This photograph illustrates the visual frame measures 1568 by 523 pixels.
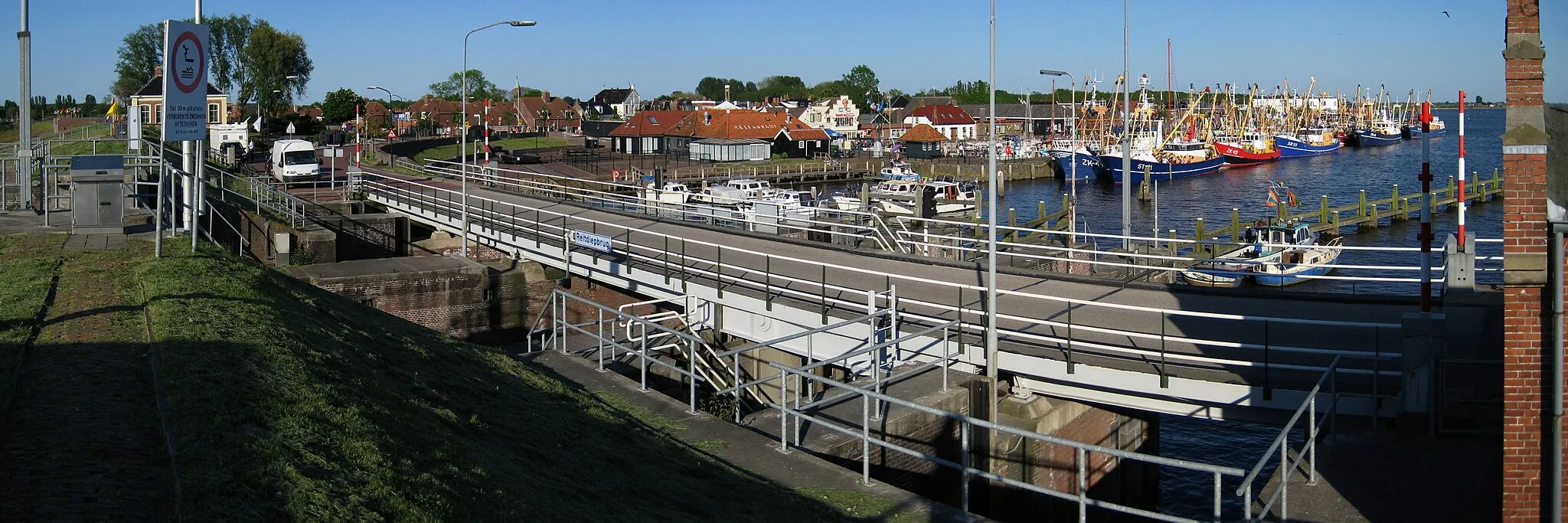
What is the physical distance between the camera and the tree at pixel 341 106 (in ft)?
333

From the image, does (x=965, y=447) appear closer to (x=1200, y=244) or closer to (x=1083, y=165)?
(x=1200, y=244)

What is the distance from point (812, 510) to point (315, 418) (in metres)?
4.48

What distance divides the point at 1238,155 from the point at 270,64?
8244 cm

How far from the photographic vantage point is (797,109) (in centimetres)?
15625

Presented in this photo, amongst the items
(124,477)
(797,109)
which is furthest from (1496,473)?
(797,109)

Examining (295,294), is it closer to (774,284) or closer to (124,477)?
(774,284)

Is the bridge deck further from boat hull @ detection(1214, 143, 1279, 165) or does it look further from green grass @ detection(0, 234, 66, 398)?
boat hull @ detection(1214, 143, 1279, 165)

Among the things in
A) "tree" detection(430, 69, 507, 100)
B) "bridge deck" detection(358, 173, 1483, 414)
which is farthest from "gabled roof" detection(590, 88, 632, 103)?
"bridge deck" detection(358, 173, 1483, 414)

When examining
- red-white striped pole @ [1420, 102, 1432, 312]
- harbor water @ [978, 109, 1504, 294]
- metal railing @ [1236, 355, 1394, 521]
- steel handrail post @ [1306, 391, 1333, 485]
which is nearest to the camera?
metal railing @ [1236, 355, 1394, 521]

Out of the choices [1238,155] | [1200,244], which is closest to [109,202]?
[1200,244]

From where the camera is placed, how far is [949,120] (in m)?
141

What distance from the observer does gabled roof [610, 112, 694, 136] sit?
351ft

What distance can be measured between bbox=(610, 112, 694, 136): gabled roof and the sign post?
87.7 m

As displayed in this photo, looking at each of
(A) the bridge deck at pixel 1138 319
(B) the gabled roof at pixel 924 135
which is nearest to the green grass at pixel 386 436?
(A) the bridge deck at pixel 1138 319
